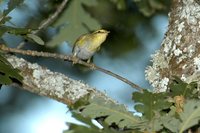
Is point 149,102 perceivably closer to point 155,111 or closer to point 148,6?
point 155,111

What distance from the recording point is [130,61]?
527 centimetres

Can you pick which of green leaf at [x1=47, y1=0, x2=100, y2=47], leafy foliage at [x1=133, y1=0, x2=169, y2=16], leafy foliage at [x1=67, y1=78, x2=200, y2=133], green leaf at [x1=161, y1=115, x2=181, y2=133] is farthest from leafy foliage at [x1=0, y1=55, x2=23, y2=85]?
→ leafy foliage at [x1=133, y1=0, x2=169, y2=16]

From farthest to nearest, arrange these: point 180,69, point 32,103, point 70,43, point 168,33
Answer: point 32,103 < point 70,43 < point 168,33 < point 180,69

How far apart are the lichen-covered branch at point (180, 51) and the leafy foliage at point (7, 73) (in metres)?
0.42

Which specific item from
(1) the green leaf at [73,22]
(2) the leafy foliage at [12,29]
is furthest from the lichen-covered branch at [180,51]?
(1) the green leaf at [73,22]

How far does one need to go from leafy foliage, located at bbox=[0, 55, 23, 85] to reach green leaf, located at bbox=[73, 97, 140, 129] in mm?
343

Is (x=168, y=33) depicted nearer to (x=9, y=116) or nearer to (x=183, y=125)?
(x=183, y=125)

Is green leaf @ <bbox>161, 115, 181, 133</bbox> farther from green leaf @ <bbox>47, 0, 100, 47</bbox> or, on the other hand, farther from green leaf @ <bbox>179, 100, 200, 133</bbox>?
green leaf @ <bbox>47, 0, 100, 47</bbox>

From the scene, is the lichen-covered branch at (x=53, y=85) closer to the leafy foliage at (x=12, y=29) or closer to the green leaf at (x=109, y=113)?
the leafy foliage at (x=12, y=29)

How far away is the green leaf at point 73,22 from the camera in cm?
366

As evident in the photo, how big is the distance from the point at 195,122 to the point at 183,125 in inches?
1.1

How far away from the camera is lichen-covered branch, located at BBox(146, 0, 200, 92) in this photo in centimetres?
194

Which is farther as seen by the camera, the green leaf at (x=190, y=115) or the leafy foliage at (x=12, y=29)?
the leafy foliage at (x=12, y=29)

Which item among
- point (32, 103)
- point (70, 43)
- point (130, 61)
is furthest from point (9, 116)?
point (70, 43)
